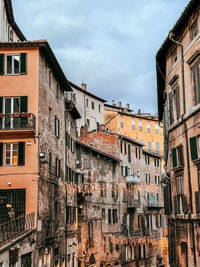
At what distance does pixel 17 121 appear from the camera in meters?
25.3

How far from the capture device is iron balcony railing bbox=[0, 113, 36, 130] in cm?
2502

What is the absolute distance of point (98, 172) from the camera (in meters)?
44.5

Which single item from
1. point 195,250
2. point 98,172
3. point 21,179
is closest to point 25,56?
point 21,179

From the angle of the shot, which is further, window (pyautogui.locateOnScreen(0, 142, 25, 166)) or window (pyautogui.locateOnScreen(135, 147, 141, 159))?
window (pyautogui.locateOnScreen(135, 147, 141, 159))

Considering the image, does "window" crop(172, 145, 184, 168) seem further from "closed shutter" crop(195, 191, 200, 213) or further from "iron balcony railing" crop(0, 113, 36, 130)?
"iron balcony railing" crop(0, 113, 36, 130)

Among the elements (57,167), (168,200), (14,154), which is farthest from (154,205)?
(14,154)

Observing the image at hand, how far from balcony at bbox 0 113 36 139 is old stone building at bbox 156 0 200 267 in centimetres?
836

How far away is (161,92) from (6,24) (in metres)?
15.2

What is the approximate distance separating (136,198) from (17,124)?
33.7m

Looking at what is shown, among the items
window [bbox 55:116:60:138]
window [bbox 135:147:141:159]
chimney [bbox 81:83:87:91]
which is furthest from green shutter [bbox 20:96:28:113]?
A: chimney [bbox 81:83:87:91]

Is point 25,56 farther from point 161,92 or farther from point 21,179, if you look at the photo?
point 161,92

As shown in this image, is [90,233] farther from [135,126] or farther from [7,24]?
[135,126]

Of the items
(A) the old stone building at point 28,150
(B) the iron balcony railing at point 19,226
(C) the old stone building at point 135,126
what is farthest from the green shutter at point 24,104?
(C) the old stone building at point 135,126

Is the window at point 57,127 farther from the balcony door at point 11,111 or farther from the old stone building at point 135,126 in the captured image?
the old stone building at point 135,126
